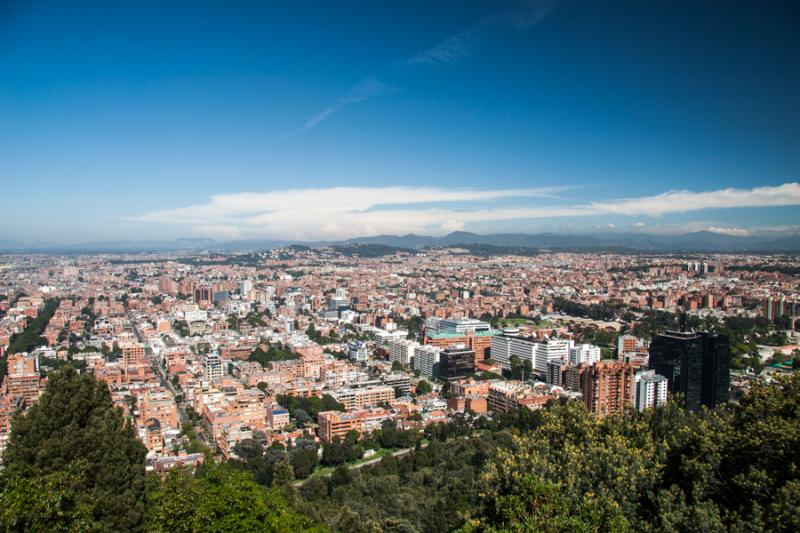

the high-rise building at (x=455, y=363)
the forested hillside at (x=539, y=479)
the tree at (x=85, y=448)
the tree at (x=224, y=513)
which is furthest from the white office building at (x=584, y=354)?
the tree at (x=224, y=513)

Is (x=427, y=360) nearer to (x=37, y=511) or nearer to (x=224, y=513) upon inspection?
(x=224, y=513)

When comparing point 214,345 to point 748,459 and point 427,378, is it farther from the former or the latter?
point 748,459

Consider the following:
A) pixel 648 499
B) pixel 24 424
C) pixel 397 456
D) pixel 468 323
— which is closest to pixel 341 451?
pixel 397 456

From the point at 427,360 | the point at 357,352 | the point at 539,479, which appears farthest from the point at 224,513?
the point at 357,352

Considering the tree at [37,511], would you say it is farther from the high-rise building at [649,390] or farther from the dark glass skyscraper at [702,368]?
the dark glass skyscraper at [702,368]

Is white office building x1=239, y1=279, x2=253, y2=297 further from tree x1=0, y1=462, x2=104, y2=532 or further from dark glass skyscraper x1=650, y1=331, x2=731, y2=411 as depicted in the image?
tree x1=0, y1=462, x2=104, y2=532
